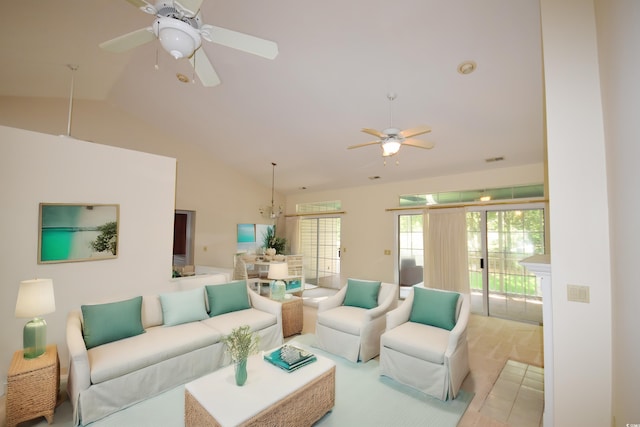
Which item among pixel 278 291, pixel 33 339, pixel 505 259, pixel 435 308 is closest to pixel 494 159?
pixel 505 259

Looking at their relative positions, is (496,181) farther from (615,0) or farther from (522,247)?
(615,0)

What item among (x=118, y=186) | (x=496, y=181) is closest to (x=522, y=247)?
(x=496, y=181)

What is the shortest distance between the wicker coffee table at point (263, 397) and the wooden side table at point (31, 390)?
1.11 m

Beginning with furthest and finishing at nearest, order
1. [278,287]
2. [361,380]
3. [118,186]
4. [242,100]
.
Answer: [242,100]
[278,287]
[118,186]
[361,380]

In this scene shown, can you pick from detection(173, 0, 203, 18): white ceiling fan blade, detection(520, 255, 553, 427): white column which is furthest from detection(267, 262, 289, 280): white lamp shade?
detection(173, 0, 203, 18): white ceiling fan blade

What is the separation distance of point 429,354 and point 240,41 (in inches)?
115

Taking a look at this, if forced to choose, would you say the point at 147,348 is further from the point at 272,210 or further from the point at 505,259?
the point at 505,259

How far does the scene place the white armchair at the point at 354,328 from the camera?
305cm

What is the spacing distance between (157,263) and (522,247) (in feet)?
18.5

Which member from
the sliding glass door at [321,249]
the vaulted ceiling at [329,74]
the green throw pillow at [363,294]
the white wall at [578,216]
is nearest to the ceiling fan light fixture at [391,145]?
the vaulted ceiling at [329,74]

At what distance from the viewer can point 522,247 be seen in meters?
4.59

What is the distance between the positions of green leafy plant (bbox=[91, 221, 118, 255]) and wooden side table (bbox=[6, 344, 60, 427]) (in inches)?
47.4

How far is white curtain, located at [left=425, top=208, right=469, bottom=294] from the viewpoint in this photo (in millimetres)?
4981

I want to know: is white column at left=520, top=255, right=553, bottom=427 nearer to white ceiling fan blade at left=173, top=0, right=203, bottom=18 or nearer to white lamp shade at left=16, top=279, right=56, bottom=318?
white ceiling fan blade at left=173, top=0, right=203, bottom=18
